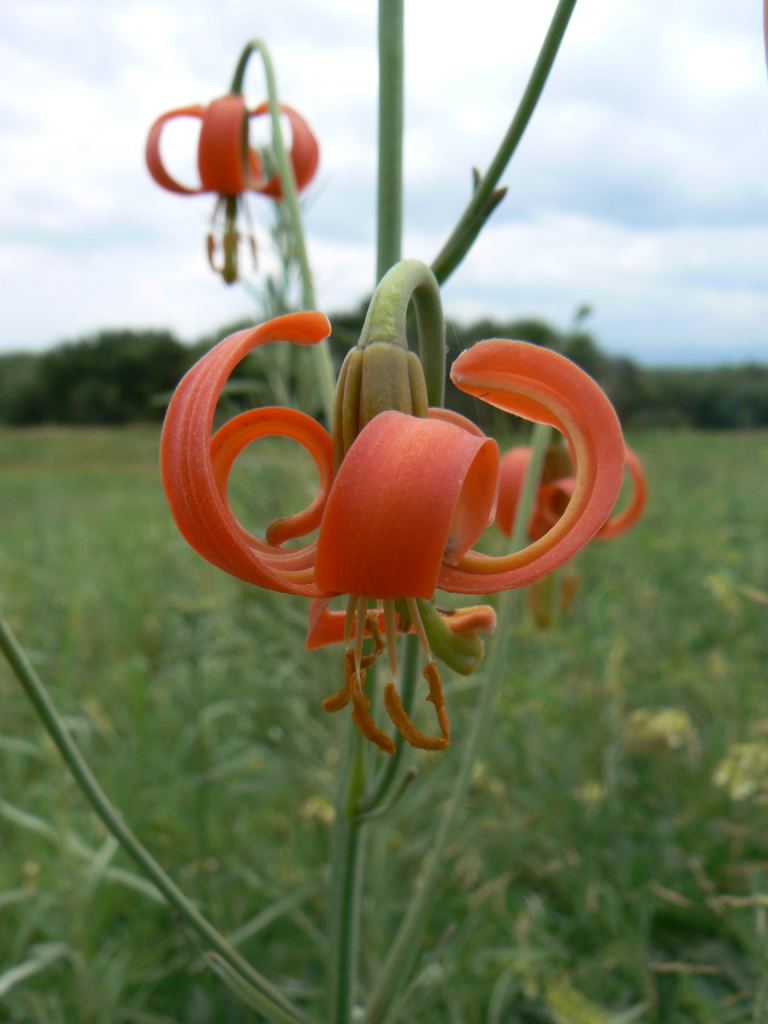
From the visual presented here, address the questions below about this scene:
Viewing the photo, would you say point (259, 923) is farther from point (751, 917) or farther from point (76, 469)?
point (76, 469)

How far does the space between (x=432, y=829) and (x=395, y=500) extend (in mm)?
1267

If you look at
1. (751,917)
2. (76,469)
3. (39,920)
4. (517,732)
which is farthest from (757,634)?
(76,469)

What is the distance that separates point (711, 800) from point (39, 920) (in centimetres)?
114

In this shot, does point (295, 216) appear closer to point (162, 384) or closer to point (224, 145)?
point (224, 145)

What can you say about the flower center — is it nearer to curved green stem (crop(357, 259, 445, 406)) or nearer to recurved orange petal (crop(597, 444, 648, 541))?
curved green stem (crop(357, 259, 445, 406))

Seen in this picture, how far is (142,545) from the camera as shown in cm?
392

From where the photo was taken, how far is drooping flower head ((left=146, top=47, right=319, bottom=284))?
114cm

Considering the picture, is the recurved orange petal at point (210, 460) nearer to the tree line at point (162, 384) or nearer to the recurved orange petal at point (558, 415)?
the recurved orange petal at point (558, 415)

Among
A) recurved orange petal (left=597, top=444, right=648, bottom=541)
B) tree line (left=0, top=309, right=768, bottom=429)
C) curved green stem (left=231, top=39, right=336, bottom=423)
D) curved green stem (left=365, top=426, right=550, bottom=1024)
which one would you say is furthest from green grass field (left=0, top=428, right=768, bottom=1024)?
tree line (left=0, top=309, right=768, bottom=429)

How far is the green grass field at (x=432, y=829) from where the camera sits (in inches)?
52.2

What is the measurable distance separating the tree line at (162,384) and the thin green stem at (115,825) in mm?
2397

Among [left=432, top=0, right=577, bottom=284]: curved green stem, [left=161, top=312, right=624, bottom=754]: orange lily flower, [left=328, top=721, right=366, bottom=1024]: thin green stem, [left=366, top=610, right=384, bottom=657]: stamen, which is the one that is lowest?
[left=328, top=721, right=366, bottom=1024]: thin green stem

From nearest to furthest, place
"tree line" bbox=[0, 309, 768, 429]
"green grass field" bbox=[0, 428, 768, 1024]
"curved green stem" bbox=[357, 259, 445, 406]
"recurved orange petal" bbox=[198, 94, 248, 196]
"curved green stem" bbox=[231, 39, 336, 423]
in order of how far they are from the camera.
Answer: "curved green stem" bbox=[357, 259, 445, 406] → "curved green stem" bbox=[231, 39, 336, 423] → "recurved orange petal" bbox=[198, 94, 248, 196] → "green grass field" bbox=[0, 428, 768, 1024] → "tree line" bbox=[0, 309, 768, 429]

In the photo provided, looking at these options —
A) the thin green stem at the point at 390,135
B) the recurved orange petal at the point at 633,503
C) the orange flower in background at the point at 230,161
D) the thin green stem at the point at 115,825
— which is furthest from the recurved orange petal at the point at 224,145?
the thin green stem at the point at 115,825
